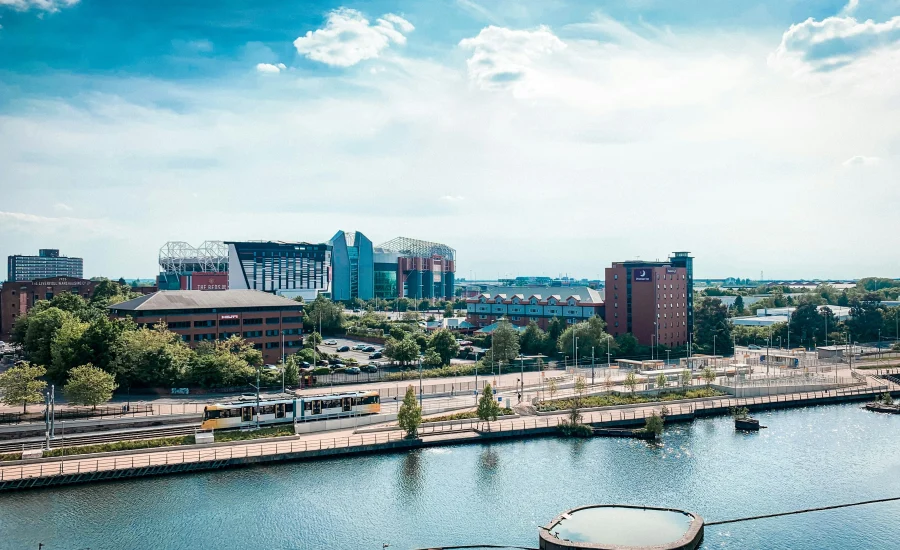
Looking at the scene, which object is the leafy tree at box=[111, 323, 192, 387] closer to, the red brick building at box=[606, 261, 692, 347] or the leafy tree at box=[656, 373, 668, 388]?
the leafy tree at box=[656, 373, 668, 388]

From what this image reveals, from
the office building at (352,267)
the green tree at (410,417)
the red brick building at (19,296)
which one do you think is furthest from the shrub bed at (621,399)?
the office building at (352,267)

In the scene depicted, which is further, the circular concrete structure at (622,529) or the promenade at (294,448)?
the promenade at (294,448)

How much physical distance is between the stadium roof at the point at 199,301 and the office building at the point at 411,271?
330ft

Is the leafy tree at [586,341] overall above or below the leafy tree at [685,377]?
above

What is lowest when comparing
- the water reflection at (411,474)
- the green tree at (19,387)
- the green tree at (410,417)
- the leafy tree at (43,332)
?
the water reflection at (411,474)

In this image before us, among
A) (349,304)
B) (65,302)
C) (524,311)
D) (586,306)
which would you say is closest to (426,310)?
(349,304)

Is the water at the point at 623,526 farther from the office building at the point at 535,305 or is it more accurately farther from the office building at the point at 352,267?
the office building at the point at 352,267

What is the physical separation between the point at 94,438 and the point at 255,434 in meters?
9.27

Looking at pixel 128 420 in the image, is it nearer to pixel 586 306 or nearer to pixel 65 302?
pixel 65 302

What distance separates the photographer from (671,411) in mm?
53875

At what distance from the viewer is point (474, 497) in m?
34.8

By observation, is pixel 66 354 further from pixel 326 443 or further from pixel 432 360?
pixel 432 360

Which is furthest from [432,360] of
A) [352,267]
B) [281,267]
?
[352,267]

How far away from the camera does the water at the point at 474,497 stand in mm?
29766
